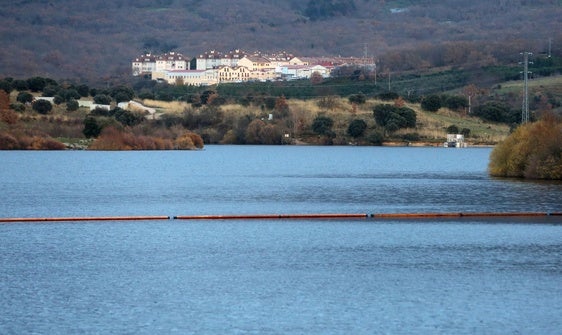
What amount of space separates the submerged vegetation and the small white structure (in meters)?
46.9

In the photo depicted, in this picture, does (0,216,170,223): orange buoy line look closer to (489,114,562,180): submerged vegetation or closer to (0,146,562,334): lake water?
(0,146,562,334): lake water

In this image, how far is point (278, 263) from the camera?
32.2 metres

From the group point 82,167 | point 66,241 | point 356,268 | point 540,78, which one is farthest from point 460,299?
point 540,78

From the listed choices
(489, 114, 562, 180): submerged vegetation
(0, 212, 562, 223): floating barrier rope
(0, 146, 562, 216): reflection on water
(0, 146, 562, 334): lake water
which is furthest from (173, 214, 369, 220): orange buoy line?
(489, 114, 562, 180): submerged vegetation

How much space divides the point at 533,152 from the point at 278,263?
127 ft

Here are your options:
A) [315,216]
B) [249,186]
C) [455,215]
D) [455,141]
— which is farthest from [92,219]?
[455,141]

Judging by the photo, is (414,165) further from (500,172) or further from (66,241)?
(66,241)

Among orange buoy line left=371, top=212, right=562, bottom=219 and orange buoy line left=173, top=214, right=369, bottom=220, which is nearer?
orange buoy line left=173, top=214, right=369, bottom=220

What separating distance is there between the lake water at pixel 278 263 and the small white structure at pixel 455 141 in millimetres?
57906

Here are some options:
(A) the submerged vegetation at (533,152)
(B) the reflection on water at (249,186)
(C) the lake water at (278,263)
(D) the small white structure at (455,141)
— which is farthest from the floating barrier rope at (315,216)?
(D) the small white structure at (455,141)

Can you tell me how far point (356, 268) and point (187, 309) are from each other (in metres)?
6.92

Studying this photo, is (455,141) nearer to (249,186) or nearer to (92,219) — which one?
(249,186)

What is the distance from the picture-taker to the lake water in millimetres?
24641

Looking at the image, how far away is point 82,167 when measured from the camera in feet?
259
